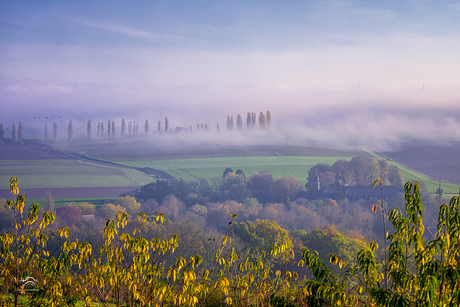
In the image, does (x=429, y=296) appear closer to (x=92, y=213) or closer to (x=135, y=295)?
(x=135, y=295)

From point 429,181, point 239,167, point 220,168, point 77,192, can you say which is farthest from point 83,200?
point 429,181

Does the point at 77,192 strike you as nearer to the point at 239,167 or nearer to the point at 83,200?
the point at 83,200

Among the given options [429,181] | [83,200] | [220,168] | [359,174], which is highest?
[359,174]

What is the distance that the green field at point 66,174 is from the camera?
15662 cm

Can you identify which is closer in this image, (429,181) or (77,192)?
(77,192)

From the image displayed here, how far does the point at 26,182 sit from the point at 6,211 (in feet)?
169

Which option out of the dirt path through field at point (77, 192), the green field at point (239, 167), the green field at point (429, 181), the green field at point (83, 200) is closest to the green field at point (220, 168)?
the green field at point (239, 167)

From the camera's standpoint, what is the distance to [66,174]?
167 meters

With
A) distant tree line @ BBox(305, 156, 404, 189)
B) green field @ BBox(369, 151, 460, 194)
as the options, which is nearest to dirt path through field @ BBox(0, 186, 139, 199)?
distant tree line @ BBox(305, 156, 404, 189)

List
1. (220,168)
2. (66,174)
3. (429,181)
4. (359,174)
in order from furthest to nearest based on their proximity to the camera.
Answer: (220,168) → (429,181) → (66,174) → (359,174)

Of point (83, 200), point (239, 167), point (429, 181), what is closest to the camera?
point (83, 200)

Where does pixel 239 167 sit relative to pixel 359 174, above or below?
below

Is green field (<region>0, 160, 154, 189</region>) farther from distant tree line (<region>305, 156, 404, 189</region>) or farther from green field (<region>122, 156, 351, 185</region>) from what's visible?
distant tree line (<region>305, 156, 404, 189</region>)

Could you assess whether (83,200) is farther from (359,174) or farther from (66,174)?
(359,174)
